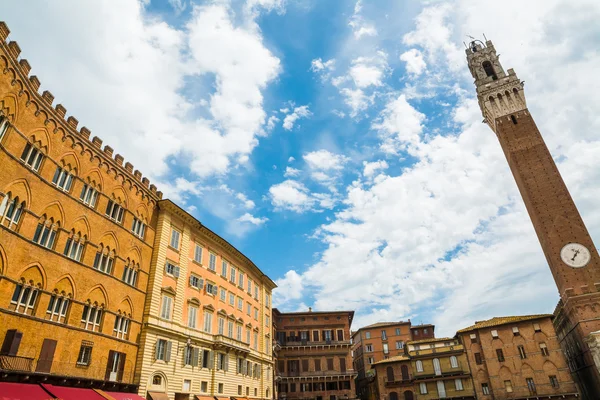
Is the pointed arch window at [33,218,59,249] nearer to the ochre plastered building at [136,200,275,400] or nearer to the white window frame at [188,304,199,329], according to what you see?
the ochre plastered building at [136,200,275,400]

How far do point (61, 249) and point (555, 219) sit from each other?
177ft

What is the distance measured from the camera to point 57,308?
2144 cm

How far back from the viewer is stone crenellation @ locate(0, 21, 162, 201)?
64.0ft

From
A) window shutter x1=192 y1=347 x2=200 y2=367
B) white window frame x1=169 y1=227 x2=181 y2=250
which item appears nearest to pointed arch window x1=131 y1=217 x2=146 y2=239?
white window frame x1=169 y1=227 x2=181 y2=250

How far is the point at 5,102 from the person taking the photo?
19.2 metres

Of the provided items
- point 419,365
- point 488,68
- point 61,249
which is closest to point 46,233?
point 61,249

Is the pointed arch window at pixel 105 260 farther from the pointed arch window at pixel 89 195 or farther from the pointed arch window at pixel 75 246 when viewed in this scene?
the pointed arch window at pixel 89 195

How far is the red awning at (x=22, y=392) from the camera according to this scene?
16.4 meters

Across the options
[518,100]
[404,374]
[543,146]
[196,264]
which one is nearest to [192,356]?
[196,264]

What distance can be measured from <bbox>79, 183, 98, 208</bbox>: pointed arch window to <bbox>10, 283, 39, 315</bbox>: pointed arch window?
6530mm

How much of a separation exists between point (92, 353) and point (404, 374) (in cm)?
4706

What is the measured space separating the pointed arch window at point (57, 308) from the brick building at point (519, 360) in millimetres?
50348

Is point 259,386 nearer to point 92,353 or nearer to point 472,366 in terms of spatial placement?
point 92,353

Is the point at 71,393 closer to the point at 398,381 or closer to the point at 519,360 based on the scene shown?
the point at 398,381
